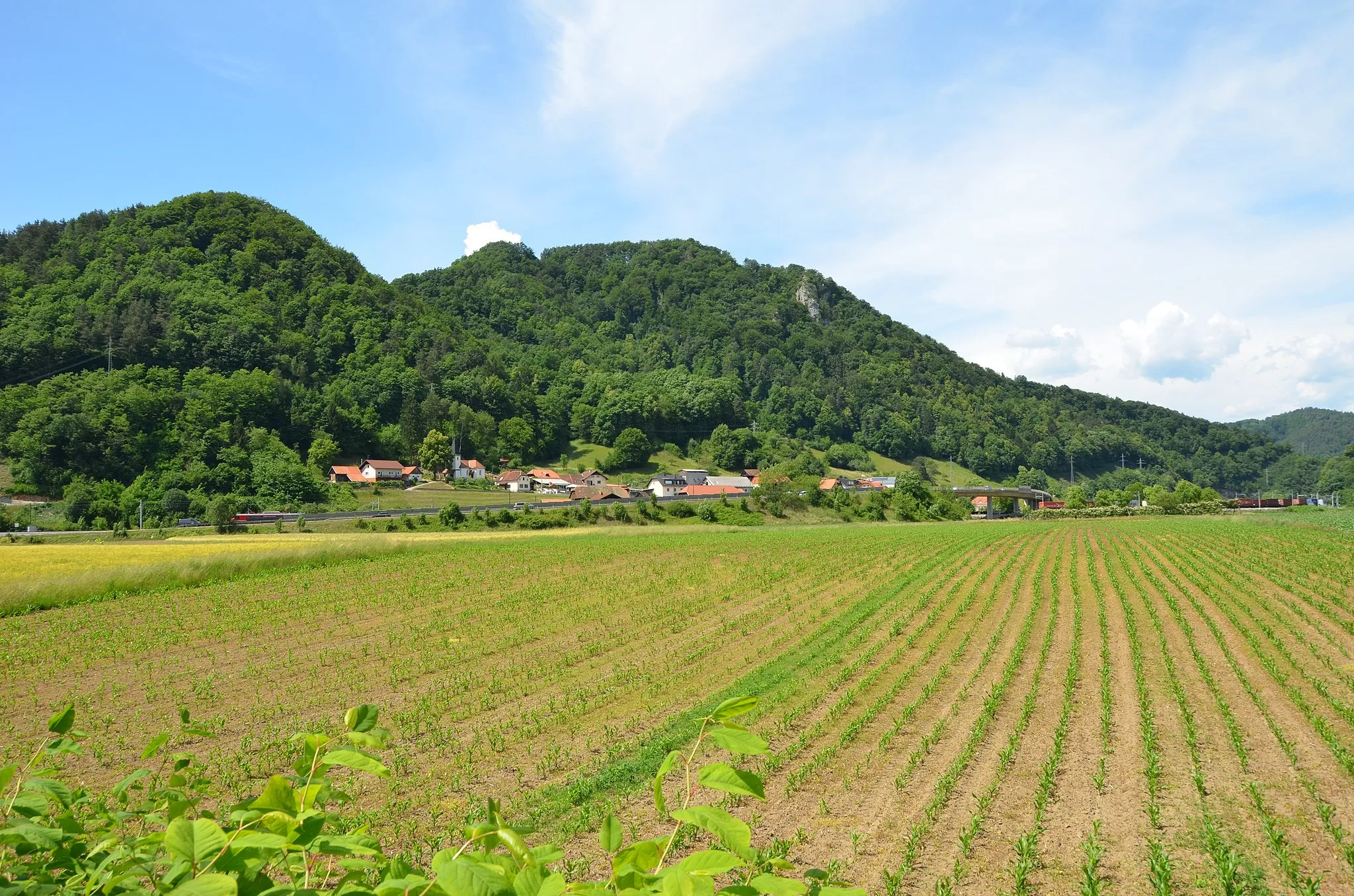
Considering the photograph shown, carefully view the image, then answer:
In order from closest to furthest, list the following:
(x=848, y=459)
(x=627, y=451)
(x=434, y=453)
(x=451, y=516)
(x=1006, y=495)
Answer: (x=451, y=516) < (x=1006, y=495) < (x=434, y=453) < (x=627, y=451) < (x=848, y=459)

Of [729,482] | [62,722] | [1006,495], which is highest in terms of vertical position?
[729,482]

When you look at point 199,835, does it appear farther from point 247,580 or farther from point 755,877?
point 247,580

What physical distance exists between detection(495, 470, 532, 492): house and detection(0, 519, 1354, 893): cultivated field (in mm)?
75019

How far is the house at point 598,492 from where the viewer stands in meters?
91.0

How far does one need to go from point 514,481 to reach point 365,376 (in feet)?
96.7

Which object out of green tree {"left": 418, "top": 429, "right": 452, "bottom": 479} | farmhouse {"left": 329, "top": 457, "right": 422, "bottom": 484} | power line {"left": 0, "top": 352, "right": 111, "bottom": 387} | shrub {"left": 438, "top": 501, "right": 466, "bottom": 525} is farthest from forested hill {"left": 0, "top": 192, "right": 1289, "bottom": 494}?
shrub {"left": 438, "top": 501, "right": 466, "bottom": 525}

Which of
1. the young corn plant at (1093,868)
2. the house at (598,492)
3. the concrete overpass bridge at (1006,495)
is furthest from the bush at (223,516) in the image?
the concrete overpass bridge at (1006,495)

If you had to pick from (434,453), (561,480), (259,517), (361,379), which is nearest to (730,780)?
(259,517)

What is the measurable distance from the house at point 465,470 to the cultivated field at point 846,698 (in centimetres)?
7998

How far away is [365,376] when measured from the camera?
113 metres

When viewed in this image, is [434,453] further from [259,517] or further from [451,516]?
[451,516]

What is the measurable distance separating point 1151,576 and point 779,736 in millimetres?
23388

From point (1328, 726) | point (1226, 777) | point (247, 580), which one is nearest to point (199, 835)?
point (1226, 777)

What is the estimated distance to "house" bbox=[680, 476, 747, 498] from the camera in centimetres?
9501
